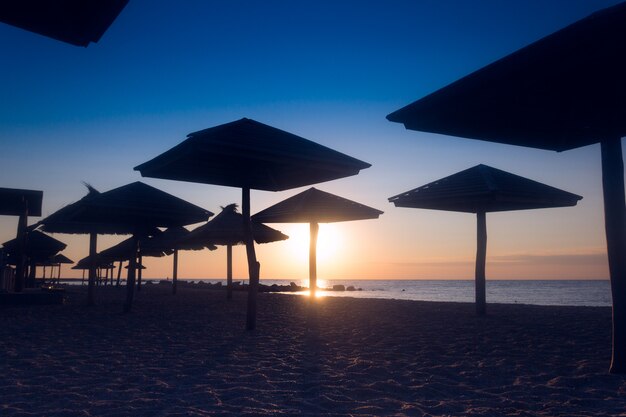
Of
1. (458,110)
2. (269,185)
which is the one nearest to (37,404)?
(458,110)

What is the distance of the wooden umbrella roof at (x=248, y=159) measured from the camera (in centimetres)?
681

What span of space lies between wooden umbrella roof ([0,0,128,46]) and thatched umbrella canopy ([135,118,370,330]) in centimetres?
397

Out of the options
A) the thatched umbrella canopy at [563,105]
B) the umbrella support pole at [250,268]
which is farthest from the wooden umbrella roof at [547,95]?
the umbrella support pole at [250,268]

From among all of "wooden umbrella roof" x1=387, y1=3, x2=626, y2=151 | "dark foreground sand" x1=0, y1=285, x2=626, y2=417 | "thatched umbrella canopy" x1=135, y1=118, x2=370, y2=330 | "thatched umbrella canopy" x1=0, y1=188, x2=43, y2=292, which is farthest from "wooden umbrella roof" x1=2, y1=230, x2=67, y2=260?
"wooden umbrella roof" x1=387, y1=3, x2=626, y2=151

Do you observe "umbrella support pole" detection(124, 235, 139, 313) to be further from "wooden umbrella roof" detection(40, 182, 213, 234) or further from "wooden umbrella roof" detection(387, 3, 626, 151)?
"wooden umbrella roof" detection(387, 3, 626, 151)

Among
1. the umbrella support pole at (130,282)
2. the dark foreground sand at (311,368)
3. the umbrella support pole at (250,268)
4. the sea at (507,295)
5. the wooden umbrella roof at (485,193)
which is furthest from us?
the sea at (507,295)

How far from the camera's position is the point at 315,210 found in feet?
39.6

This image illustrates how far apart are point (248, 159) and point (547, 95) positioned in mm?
4190

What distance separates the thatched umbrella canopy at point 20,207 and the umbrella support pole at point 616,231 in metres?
15.5

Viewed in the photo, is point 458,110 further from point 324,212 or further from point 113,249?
point 113,249

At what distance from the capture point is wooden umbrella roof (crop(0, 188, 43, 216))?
1512 centimetres

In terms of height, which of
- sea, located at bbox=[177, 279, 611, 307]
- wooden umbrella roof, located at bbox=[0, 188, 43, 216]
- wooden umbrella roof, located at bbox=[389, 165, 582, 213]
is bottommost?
sea, located at bbox=[177, 279, 611, 307]

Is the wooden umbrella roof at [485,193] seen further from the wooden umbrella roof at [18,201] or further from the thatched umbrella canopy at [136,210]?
the wooden umbrella roof at [18,201]

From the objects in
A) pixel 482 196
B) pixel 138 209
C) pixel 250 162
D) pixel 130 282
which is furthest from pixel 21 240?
pixel 482 196
